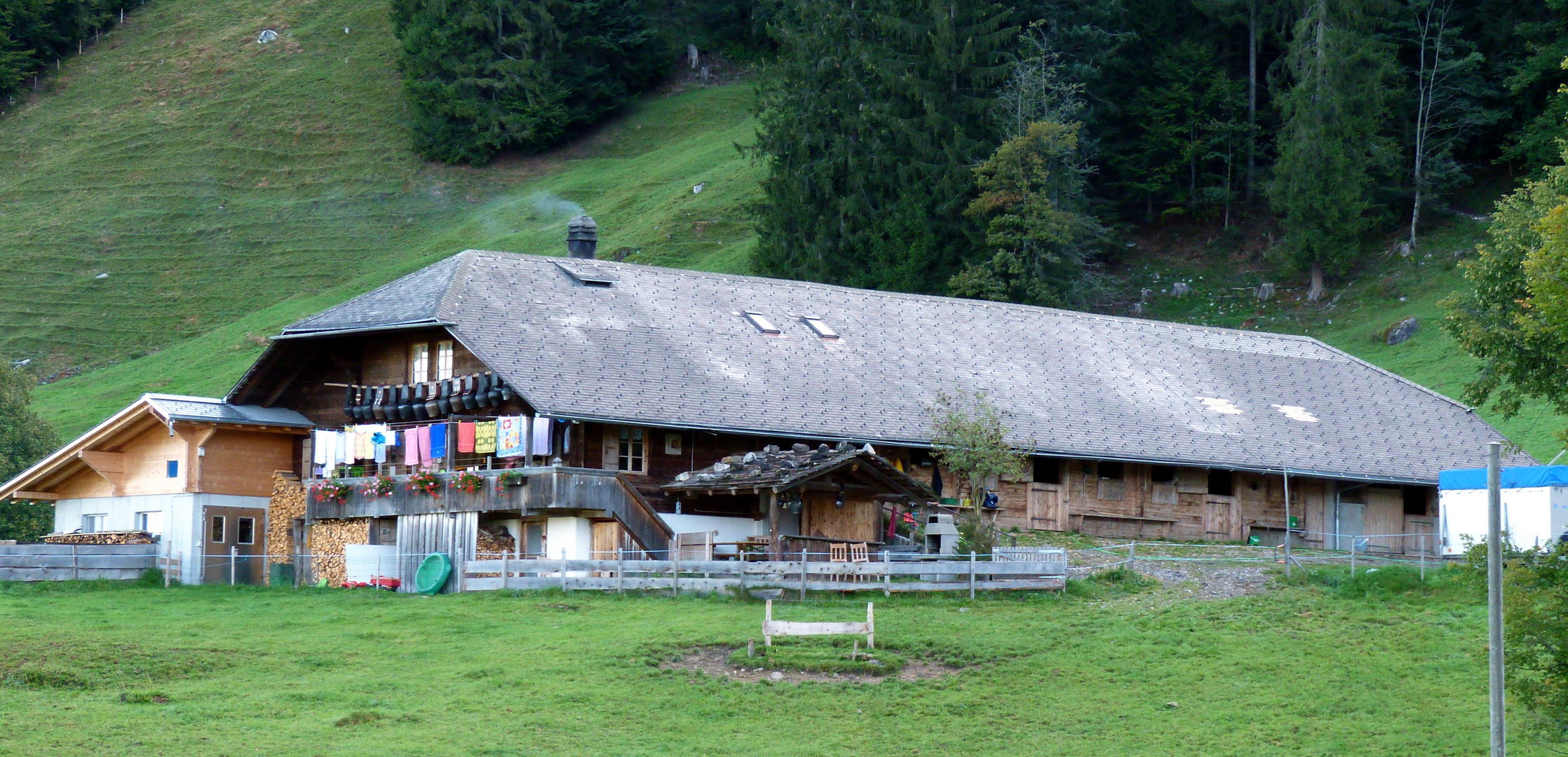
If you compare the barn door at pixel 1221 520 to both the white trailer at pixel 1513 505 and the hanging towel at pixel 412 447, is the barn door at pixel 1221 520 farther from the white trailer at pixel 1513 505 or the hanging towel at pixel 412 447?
the hanging towel at pixel 412 447

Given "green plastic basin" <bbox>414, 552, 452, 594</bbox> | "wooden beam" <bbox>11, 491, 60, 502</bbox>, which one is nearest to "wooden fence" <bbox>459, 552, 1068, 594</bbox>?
"green plastic basin" <bbox>414, 552, 452, 594</bbox>

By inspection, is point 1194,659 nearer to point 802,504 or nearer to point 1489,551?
point 1489,551

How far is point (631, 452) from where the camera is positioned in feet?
126

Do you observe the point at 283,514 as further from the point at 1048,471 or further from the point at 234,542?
the point at 1048,471

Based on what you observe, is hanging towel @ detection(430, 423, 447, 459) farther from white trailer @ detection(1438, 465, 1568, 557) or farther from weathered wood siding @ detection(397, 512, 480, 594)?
white trailer @ detection(1438, 465, 1568, 557)

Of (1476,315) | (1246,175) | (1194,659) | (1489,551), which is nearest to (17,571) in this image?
(1194,659)

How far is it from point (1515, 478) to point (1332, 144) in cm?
3184

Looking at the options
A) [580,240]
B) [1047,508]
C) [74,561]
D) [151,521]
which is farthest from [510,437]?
[580,240]

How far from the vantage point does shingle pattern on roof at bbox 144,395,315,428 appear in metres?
40.8

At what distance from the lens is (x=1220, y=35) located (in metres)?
79.6

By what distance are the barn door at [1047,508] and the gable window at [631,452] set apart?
392 inches

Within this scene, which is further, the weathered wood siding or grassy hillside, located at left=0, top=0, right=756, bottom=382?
grassy hillside, located at left=0, top=0, right=756, bottom=382

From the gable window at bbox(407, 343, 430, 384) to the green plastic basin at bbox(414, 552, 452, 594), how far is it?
209 inches

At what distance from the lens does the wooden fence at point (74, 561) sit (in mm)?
37719
